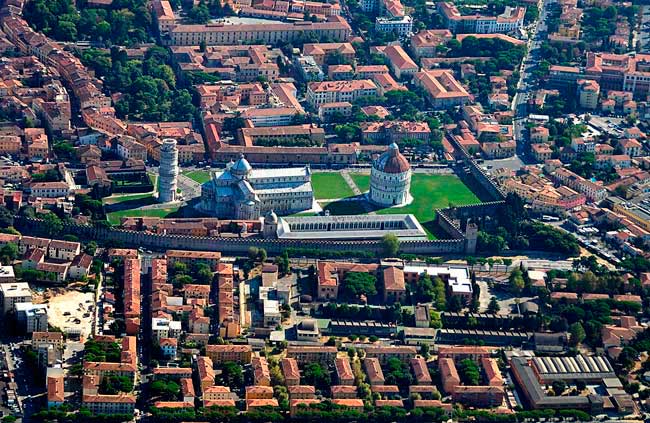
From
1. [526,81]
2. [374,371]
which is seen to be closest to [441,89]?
[526,81]

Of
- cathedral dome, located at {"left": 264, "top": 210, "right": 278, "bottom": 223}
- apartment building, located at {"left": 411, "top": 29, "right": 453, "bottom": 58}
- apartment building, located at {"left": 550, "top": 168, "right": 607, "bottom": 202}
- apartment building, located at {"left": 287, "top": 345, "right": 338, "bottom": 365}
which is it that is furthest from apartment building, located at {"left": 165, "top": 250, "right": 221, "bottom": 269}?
apartment building, located at {"left": 411, "top": 29, "right": 453, "bottom": 58}

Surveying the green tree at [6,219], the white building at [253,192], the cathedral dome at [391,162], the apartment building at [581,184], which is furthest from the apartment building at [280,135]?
the green tree at [6,219]

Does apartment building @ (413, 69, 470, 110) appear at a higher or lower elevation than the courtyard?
higher

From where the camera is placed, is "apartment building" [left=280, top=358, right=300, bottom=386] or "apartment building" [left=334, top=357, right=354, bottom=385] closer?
"apartment building" [left=280, top=358, right=300, bottom=386]

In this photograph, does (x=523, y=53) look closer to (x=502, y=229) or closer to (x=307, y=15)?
(x=307, y=15)

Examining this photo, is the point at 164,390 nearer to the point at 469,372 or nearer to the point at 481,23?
the point at 469,372

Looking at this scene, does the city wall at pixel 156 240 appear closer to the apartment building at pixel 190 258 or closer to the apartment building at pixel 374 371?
the apartment building at pixel 190 258

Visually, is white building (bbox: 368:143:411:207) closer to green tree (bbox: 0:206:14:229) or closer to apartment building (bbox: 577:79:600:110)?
green tree (bbox: 0:206:14:229)
